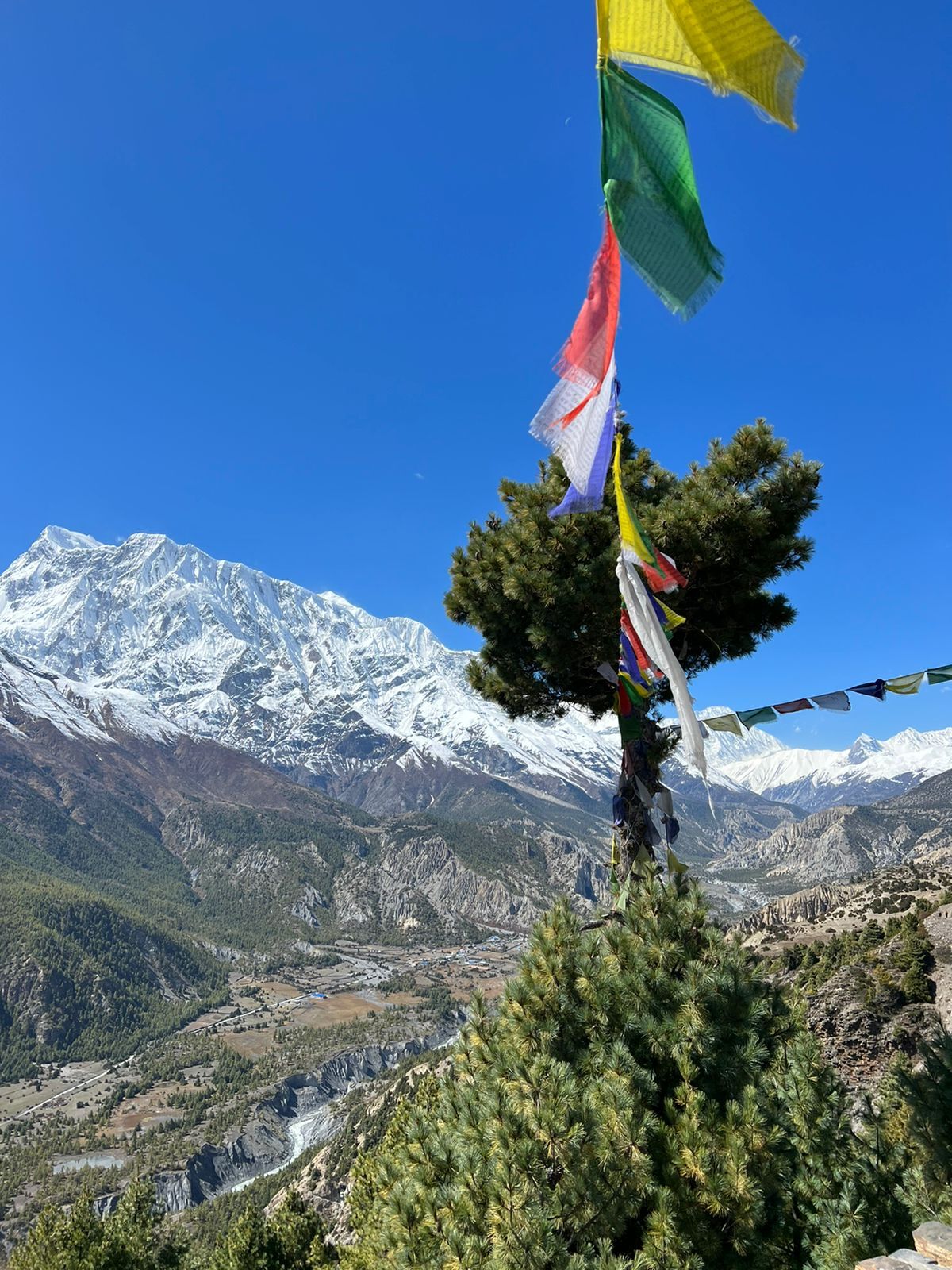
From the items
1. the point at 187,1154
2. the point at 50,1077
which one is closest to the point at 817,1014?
the point at 187,1154

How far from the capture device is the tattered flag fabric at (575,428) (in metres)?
5.25

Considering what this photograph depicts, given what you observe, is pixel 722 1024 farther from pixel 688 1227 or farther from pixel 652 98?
pixel 652 98

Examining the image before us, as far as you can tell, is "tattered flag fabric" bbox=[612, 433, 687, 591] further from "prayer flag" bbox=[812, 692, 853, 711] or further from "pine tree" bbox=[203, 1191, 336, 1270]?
"pine tree" bbox=[203, 1191, 336, 1270]

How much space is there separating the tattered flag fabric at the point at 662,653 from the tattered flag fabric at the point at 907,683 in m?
5.00

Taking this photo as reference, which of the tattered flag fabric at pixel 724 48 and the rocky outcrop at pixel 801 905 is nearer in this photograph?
the tattered flag fabric at pixel 724 48

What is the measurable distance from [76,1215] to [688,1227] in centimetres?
2139

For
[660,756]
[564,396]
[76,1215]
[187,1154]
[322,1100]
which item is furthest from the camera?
[322,1100]

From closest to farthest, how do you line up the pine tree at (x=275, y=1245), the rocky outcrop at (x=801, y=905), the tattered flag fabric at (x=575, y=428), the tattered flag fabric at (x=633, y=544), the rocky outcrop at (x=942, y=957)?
1. the tattered flag fabric at (x=575, y=428)
2. the tattered flag fabric at (x=633, y=544)
3. the pine tree at (x=275, y=1245)
4. the rocky outcrop at (x=942, y=957)
5. the rocky outcrop at (x=801, y=905)

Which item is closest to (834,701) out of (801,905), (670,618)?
(670,618)

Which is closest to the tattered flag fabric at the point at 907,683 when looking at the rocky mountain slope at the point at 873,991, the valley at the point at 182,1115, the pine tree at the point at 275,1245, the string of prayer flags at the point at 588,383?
the rocky mountain slope at the point at 873,991

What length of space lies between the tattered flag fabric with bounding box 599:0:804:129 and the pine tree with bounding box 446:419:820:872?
538 cm

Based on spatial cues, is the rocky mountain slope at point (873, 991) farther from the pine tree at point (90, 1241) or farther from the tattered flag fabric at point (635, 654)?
the pine tree at point (90, 1241)

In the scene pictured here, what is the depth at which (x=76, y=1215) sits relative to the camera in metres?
18.7

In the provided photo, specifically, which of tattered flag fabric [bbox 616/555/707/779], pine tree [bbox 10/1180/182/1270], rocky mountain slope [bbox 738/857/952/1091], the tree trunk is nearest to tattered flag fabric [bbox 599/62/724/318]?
tattered flag fabric [bbox 616/555/707/779]
